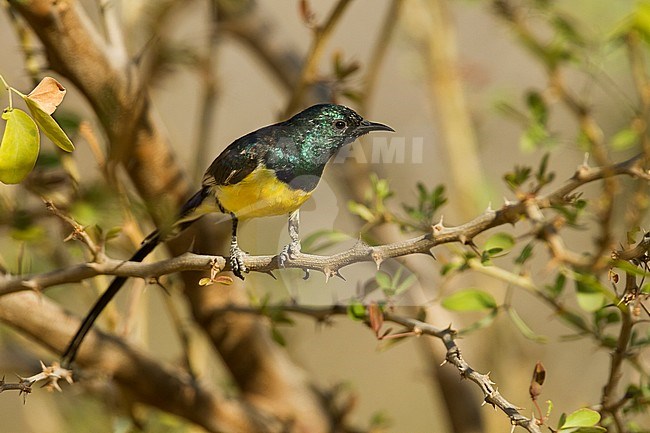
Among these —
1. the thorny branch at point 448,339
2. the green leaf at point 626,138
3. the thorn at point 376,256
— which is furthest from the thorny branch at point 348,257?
the green leaf at point 626,138

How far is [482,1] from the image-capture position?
1.48 m

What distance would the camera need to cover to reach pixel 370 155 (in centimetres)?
100

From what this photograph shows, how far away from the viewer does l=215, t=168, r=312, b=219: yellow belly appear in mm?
660

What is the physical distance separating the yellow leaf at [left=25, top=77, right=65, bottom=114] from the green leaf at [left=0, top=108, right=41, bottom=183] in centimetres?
1

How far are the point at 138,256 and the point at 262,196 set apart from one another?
238mm

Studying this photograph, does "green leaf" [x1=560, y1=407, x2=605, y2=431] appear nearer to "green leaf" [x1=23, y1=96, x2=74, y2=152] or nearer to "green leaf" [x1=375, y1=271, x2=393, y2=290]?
"green leaf" [x1=375, y1=271, x2=393, y2=290]

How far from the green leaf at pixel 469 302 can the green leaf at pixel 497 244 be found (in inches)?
3.5

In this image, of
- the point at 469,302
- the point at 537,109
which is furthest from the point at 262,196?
the point at 537,109

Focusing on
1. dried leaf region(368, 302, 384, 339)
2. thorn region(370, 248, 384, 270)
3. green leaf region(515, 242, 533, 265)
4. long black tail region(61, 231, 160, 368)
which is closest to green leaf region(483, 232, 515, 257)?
green leaf region(515, 242, 533, 265)

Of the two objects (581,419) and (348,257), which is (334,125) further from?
(581,419)

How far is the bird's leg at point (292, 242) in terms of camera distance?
0.62 metres

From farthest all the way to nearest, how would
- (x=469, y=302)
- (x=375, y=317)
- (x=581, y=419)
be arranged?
1. (x=469, y=302)
2. (x=375, y=317)
3. (x=581, y=419)

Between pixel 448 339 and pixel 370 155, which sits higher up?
pixel 370 155

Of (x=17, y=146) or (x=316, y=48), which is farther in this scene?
(x=316, y=48)
